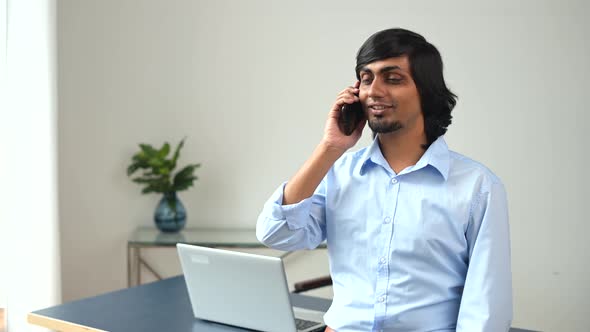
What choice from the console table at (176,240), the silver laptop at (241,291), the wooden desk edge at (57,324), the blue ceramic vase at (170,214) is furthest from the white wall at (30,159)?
the silver laptop at (241,291)

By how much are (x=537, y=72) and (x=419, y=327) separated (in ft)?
8.06

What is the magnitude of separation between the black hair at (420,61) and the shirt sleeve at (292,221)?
0.31 meters

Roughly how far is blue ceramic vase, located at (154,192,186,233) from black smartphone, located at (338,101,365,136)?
7.83 ft

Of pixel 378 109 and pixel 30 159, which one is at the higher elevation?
pixel 378 109

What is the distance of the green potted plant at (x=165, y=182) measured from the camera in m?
4.25

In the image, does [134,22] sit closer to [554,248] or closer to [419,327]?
[554,248]

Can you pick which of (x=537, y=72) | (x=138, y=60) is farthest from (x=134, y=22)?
(x=537, y=72)

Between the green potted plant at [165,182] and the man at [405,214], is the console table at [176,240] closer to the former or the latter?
the green potted plant at [165,182]

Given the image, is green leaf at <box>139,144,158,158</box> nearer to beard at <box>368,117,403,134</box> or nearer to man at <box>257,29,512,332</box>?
man at <box>257,29,512,332</box>

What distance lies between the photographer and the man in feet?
6.05

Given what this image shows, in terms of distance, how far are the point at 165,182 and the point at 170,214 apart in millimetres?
171

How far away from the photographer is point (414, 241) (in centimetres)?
188

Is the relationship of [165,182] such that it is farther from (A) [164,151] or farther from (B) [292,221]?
(B) [292,221]

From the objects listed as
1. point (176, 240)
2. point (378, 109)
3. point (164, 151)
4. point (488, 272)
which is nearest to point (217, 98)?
point (164, 151)
